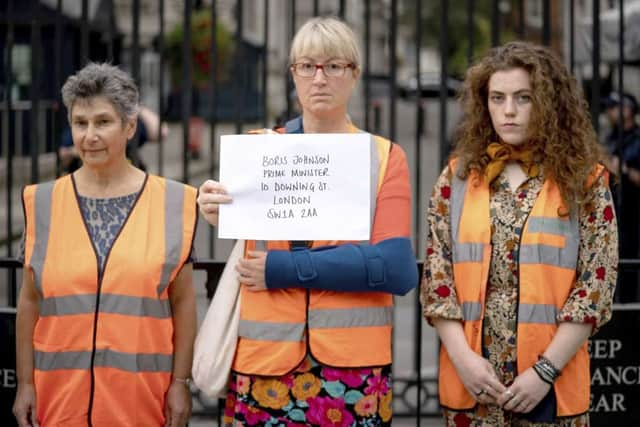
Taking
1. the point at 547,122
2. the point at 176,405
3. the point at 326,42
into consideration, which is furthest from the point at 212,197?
the point at 547,122

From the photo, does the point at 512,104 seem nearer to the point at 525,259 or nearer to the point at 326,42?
the point at 525,259

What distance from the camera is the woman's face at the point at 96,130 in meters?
3.07

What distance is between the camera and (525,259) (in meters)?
3.04

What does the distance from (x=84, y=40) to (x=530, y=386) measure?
8.88 feet

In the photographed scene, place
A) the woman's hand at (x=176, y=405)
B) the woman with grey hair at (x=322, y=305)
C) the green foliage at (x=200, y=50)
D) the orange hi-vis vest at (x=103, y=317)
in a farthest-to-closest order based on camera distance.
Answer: the green foliage at (x=200, y=50), the woman's hand at (x=176, y=405), the orange hi-vis vest at (x=103, y=317), the woman with grey hair at (x=322, y=305)

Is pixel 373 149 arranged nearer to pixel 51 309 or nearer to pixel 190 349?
pixel 190 349

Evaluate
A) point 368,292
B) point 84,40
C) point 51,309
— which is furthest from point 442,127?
point 51,309

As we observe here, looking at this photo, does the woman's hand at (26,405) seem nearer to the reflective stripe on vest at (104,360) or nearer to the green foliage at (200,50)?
the reflective stripe on vest at (104,360)

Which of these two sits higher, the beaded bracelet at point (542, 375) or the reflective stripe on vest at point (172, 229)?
the reflective stripe on vest at point (172, 229)

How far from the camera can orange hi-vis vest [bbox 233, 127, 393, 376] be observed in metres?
2.96

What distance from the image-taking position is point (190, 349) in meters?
3.17

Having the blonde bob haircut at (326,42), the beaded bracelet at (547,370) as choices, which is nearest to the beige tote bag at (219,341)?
the blonde bob haircut at (326,42)

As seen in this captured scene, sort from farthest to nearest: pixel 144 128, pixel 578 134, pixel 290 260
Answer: pixel 144 128 → pixel 578 134 → pixel 290 260

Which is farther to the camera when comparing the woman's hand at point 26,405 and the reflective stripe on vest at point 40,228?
the woman's hand at point 26,405
